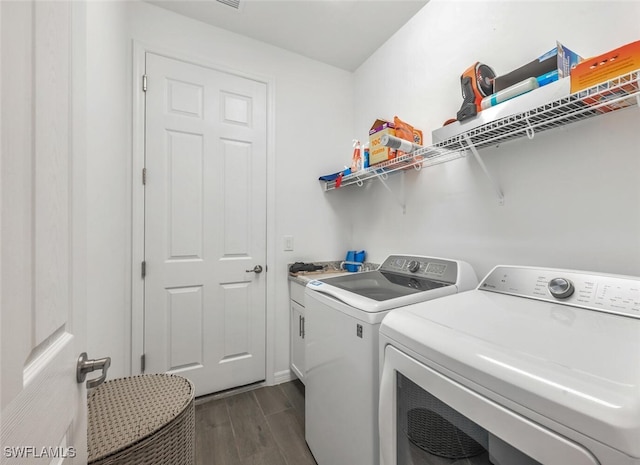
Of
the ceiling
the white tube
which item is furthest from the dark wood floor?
the ceiling

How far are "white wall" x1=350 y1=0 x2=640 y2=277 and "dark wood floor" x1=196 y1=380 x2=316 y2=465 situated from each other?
1342mm

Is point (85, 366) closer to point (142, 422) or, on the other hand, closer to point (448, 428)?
point (142, 422)

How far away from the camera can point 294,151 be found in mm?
2303

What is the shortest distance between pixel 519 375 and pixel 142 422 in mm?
1169

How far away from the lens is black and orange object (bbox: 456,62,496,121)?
1203 mm

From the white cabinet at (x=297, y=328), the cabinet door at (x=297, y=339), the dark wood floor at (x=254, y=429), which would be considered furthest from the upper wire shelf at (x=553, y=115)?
the dark wood floor at (x=254, y=429)

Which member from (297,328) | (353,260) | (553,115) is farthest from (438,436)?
(353,260)

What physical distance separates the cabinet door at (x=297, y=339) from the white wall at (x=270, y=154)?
0.28 ft

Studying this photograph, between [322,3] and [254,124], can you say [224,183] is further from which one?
[322,3]

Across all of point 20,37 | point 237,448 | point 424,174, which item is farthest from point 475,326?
point 237,448

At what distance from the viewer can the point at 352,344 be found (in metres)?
1.06

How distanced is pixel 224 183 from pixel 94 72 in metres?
1.01

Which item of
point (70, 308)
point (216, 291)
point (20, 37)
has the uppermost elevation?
point (20, 37)

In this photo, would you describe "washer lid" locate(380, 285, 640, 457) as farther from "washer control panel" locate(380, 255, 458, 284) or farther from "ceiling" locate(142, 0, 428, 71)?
"ceiling" locate(142, 0, 428, 71)
